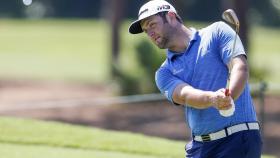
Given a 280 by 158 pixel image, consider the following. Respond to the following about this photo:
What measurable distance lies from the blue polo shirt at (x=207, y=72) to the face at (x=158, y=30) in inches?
5.1

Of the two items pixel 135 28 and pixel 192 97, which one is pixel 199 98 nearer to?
pixel 192 97

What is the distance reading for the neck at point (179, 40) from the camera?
4.89 m

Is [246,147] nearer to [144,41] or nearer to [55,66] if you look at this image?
[144,41]

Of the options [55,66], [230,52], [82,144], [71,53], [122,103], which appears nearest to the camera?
[230,52]

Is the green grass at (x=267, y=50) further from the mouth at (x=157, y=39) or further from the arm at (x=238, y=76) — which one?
the arm at (x=238, y=76)

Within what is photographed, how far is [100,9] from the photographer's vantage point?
185ft

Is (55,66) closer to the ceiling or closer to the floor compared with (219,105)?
closer to the floor

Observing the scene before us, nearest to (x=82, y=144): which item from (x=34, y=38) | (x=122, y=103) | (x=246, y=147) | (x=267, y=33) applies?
(x=246, y=147)

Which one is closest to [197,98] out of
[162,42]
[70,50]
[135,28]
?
[162,42]

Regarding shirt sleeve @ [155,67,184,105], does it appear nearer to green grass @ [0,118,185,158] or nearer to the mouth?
the mouth

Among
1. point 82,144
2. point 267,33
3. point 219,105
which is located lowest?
point 267,33

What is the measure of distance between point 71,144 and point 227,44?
3826 millimetres

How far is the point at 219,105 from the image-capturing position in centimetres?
435

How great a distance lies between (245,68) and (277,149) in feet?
26.2
